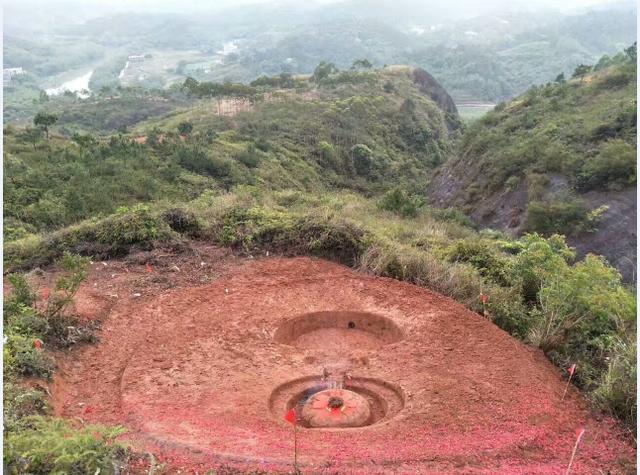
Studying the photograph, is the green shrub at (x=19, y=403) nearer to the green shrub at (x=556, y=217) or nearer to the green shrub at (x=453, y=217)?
the green shrub at (x=453, y=217)

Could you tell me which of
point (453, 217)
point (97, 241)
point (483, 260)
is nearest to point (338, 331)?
point (483, 260)

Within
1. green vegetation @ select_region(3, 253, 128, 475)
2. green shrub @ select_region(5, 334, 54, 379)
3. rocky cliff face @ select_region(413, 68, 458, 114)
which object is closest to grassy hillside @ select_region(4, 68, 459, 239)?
rocky cliff face @ select_region(413, 68, 458, 114)

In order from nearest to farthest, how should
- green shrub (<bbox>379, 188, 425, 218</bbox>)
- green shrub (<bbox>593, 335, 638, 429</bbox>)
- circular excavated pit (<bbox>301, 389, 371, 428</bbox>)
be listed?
green shrub (<bbox>593, 335, 638, 429</bbox>) < circular excavated pit (<bbox>301, 389, 371, 428</bbox>) < green shrub (<bbox>379, 188, 425, 218</bbox>)

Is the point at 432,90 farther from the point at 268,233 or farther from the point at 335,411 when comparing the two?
the point at 335,411

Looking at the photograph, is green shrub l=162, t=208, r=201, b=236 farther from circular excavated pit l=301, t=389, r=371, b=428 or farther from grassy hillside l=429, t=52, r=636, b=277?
grassy hillside l=429, t=52, r=636, b=277

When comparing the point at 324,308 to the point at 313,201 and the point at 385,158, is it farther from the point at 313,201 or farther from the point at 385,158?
the point at 385,158

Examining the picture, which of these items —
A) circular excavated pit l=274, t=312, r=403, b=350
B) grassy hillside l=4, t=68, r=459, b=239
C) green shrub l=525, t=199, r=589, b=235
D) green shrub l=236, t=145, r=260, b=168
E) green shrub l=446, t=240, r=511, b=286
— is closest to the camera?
circular excavated pit l=274, t=312, r=403, b=350

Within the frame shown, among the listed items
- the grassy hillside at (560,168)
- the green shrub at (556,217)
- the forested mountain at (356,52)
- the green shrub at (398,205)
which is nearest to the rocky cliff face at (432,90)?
the grassy hillside at (560,168)
